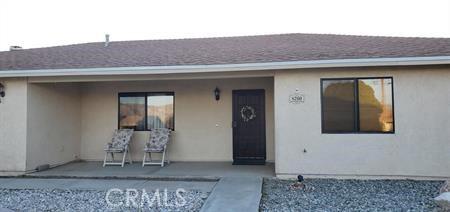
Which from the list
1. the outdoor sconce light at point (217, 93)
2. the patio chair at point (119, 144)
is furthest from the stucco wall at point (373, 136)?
the patio chair at point (119, 144)

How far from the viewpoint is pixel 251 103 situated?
9.22 meters

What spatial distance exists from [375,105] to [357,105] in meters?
0.36

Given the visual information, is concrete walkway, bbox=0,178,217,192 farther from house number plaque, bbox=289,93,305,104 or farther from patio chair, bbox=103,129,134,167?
house number plaque, bbox=289,93,305,104

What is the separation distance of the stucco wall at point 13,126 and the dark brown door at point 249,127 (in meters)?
5.25

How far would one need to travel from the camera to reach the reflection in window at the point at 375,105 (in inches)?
269

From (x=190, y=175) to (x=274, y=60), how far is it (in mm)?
3129

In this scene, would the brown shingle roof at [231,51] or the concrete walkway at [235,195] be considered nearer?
the concrete walkway at [235,195]

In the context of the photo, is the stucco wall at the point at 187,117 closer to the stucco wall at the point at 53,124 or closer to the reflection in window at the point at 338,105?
the stucco wall at the point at 53,124

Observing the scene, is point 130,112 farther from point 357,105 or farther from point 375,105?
point 375,105

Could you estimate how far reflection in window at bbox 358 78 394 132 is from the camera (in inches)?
269

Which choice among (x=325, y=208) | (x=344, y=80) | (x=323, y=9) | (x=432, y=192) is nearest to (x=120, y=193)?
(x=325, y=208)

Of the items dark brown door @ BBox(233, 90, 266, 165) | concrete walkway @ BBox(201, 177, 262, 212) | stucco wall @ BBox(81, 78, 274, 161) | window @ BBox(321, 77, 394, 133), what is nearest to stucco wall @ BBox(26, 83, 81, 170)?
stucco wall @ BBox(81, 78, 274, 161)

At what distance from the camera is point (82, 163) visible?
941 centimetres

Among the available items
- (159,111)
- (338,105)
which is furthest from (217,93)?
(338,105)
